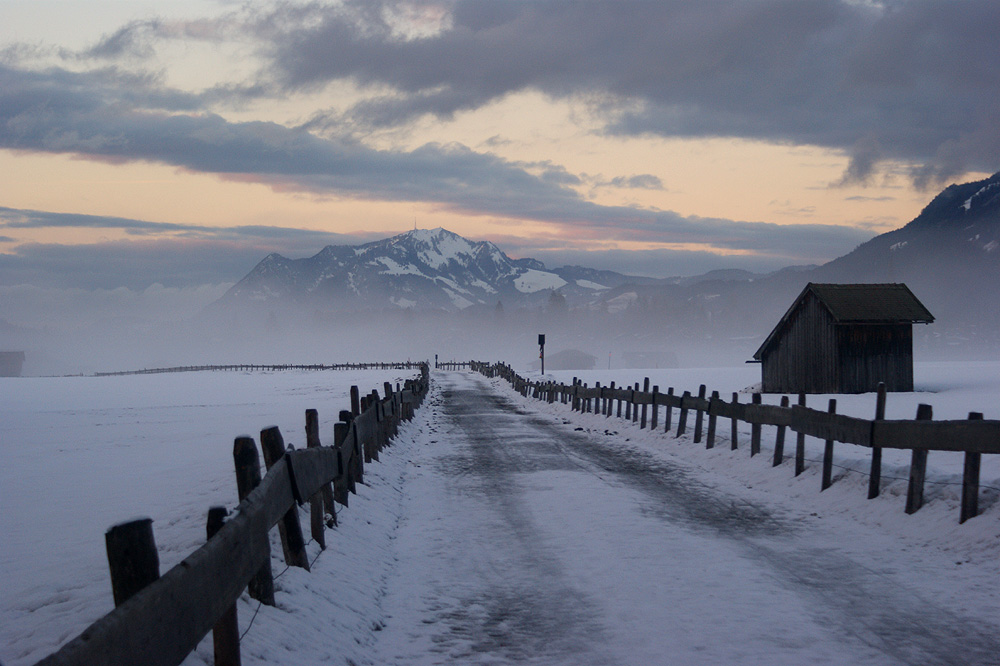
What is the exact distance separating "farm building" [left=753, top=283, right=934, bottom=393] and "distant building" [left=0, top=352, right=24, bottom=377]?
147 metres

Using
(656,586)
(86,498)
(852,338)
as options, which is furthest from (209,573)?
(852,338)

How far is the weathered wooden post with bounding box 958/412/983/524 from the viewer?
882 cm

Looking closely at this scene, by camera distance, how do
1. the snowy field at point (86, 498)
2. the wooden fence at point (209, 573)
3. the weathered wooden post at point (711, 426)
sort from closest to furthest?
the wooden fence at point (209, 573) → the snowy field at point (86, 498) → the weathered wooden post at point (711, 426)

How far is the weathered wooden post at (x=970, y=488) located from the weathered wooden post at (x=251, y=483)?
7.59 meters

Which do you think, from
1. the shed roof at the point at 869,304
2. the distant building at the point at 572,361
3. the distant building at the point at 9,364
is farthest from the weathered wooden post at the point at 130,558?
the distant building at the point at 572,361

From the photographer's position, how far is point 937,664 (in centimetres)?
521

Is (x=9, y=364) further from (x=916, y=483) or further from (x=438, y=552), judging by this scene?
(x=916, y=483)

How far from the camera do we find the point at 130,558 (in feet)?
10.8

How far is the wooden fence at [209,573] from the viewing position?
288 centimetres

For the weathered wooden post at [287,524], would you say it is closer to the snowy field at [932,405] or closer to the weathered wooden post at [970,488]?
the weathered wooden post at [970,488]

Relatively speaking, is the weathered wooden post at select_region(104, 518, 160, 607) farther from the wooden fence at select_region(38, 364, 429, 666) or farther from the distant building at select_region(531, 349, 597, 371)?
the distant building at select_region(531, 349, 597, 371)

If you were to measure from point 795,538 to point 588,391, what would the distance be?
19.4 metres

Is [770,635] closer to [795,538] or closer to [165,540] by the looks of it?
[795,538]

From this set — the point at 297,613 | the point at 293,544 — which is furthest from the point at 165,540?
the point at 297,613
